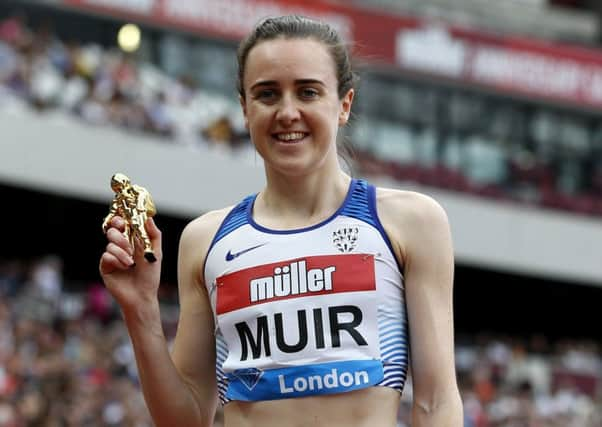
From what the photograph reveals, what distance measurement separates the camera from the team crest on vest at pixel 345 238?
365 cm

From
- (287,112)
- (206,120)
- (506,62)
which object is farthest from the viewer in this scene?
(506,62)

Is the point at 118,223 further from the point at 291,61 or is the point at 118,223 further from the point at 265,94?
the point at 291,61

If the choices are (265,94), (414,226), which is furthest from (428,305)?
(265,94)

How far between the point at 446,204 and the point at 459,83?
397 centimetres

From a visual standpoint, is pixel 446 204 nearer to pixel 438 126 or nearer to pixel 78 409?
pixel 438 126

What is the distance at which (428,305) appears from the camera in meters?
3.62

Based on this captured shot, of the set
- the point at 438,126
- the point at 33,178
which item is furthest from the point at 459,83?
the point at 33,178

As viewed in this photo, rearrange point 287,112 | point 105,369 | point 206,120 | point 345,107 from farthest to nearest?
point 206,120
point 105,369
point 345,107
point 287,112

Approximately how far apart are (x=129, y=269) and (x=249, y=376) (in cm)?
43

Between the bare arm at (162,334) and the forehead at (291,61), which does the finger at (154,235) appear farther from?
the forehead at (291,61)

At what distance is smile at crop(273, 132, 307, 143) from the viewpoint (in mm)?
3627

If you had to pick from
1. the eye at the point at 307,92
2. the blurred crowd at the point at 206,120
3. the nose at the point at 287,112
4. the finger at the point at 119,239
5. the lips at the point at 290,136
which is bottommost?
the finger at the point at 119,239

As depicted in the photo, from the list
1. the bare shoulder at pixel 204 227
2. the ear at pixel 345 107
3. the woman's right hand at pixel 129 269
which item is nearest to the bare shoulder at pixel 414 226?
the ear at pixel 345 107

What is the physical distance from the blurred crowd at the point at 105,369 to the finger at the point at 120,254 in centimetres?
782
